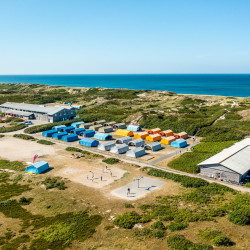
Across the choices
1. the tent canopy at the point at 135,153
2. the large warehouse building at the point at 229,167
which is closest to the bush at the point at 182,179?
the large warehouse building at the point at 229,167

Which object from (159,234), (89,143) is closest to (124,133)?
(89,143)

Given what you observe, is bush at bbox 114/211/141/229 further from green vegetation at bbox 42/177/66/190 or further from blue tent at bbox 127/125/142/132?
blue tent at bbox 127/125/142/132

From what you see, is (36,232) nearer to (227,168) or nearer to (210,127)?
(227,168)

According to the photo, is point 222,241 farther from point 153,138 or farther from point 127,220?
point 153,138

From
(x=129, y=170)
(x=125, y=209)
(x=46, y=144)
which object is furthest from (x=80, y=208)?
(x=46, y=144)

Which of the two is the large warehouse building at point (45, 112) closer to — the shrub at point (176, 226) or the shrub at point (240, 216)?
the shrub at point (176, 226)
